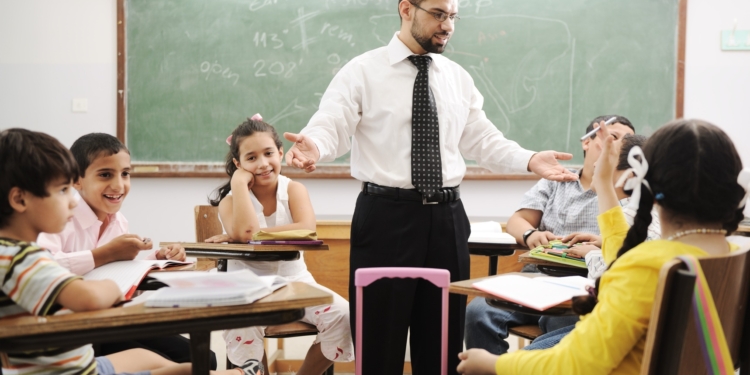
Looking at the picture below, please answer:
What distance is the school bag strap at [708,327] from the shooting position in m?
1.06

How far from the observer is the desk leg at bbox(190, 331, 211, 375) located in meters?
1.28

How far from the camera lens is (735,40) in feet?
14.5

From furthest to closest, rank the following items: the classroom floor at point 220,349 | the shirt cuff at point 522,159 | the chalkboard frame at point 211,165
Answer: the chalkboard frame at point 211,165 → the classroom floor at point 220,349 → the shirt cuff at point 522,159

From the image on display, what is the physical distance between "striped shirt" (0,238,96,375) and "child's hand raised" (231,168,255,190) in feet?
4.49

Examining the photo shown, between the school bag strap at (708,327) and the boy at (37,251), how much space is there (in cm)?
103

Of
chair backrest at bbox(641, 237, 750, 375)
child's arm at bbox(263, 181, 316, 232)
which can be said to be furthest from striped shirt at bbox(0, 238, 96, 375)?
child's arm at bbox(263, 181, 316, 232)

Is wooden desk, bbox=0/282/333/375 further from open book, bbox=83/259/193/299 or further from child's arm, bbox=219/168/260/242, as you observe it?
child's arm, bbox=219/168/260/242

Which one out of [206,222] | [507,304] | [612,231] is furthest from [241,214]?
[612,231]

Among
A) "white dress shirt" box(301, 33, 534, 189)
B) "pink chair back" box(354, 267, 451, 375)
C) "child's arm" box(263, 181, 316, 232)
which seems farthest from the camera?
"child's arm" box(263, 181, 316, 232)

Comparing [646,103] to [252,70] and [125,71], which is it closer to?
[252,70]

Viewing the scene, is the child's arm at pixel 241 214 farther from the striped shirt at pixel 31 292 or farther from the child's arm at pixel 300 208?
the striped shirt at pixel 31 292

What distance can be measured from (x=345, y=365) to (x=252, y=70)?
2.08m

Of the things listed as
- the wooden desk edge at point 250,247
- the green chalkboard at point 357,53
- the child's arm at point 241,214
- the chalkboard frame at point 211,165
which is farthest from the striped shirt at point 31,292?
the green chalkboard at point 357,53

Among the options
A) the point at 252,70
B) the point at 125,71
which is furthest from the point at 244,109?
the point at 125,71
